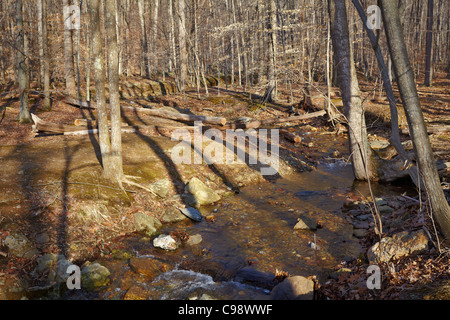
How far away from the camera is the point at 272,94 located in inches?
981

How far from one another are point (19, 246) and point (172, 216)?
12.2 feet

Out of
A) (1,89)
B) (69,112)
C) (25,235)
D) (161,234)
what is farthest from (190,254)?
(1,89)

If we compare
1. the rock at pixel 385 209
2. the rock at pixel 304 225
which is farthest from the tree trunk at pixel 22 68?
the rock at pixel 385 209

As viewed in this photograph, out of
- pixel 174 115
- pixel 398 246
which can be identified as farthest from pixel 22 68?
pixel 398 246

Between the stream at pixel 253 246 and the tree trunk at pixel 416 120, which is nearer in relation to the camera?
the tree trunk at pixel 416 120

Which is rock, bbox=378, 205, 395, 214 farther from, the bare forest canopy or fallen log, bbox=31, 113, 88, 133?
fallen log, bbox=31, 113, 88, 133

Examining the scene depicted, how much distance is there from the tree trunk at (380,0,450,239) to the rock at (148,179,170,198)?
23.0 ft

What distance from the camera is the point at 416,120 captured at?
584 centimetres

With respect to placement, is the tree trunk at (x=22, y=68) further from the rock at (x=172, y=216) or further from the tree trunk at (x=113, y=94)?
the rock at (x=172, y=216)

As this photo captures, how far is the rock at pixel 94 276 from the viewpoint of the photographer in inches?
233

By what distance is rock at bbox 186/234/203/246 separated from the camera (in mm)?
7746

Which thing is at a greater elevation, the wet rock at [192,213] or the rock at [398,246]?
the rock at [398,246]

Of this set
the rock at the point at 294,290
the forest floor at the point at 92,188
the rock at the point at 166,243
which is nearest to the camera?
the rock at the point at 294,290

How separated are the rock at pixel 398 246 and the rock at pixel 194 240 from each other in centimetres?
379
